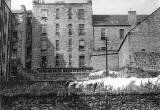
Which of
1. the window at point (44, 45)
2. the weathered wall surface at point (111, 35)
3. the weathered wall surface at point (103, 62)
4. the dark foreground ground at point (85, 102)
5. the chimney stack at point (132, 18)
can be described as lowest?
the dark foreground ground at point (85, 102)

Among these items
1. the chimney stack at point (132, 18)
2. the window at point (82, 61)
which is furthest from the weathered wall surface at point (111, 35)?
the window at point (82, 61)

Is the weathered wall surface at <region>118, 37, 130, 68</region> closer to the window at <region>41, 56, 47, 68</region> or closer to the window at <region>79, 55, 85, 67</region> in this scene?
the window at <region>79, 55, 85, 67</region>

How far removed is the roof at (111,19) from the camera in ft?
178

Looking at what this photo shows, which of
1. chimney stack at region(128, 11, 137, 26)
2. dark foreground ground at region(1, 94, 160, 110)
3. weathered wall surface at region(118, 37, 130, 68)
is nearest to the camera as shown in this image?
dark foreground ground at region(1, 94, 160, 110)

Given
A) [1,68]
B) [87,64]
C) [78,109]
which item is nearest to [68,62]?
[87,64]

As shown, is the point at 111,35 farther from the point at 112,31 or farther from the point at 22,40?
the point at 22,40

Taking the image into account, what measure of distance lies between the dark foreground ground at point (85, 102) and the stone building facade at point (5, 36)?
84.2ft

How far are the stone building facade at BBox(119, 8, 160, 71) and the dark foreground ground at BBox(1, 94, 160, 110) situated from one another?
18.8 meters

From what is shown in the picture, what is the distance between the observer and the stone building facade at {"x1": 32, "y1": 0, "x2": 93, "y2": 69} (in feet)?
176

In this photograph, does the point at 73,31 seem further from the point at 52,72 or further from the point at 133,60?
the point at 133,60

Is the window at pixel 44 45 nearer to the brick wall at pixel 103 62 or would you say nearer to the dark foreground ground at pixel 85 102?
the brick wall at pixel 103 62

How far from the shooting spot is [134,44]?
128 feet

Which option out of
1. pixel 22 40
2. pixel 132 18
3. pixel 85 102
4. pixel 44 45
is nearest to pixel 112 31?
pixel 132 18

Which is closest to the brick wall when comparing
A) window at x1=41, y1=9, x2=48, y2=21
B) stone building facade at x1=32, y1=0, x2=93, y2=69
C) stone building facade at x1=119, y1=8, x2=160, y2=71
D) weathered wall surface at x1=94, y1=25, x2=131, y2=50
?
stone building facade at x1=32, y1=0, x2=93, y2=69
